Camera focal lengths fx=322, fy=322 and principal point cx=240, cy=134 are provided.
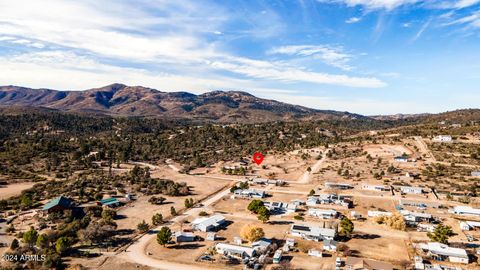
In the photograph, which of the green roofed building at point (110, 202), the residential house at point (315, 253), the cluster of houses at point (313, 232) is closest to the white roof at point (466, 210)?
the cluster of houses at point (313, 232)

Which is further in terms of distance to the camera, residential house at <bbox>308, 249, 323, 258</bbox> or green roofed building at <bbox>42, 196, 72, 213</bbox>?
green roofed building at <bbox>42, 196, 72, 213</bbox>

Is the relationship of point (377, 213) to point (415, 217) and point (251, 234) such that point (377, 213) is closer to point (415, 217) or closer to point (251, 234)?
point (415, 217)

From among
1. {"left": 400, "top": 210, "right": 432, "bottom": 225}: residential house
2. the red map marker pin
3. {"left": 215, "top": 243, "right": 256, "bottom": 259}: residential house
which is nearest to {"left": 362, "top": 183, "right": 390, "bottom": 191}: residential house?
{"left": 400, "top": 210, "right": 432, "bottom": 225}: residential house

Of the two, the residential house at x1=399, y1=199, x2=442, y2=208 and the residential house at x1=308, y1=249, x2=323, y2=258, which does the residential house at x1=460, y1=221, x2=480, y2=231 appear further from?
the residential house at x1=308, y1=249, x2=323, y2=258

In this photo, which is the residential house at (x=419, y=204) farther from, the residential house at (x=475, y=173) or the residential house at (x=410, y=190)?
the residential house at (x=475, y=173)

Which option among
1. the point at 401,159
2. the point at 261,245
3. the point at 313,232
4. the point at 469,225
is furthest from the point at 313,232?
the point at 401,159

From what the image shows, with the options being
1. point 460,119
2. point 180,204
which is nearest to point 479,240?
point 180,204
